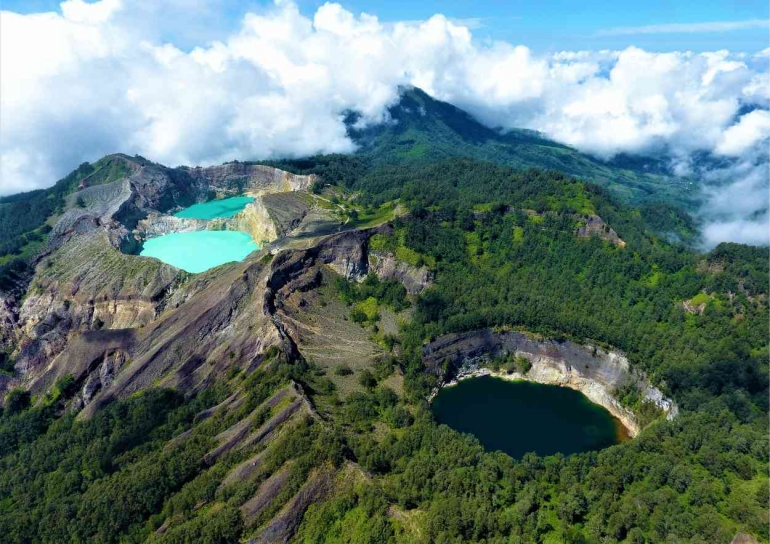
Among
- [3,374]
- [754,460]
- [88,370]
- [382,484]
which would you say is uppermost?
[754,460]

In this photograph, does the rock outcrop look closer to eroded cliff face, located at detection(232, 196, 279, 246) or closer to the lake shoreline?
the lake shoreline

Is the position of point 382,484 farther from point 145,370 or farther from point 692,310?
point 692,310

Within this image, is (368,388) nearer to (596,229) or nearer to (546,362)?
(546,362)

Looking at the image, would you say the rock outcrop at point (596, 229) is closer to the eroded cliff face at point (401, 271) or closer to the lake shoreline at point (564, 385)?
the eroded cliff face at point (401, 271)

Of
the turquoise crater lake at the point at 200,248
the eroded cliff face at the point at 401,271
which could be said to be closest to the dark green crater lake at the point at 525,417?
the eroded cliff face at the point at 401,271

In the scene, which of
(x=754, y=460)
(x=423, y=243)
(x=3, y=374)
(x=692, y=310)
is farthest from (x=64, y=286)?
(x=692, y=310)

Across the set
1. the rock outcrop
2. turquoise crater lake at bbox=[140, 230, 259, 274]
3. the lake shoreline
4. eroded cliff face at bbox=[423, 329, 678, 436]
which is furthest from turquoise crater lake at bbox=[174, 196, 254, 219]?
the rock outcrop
